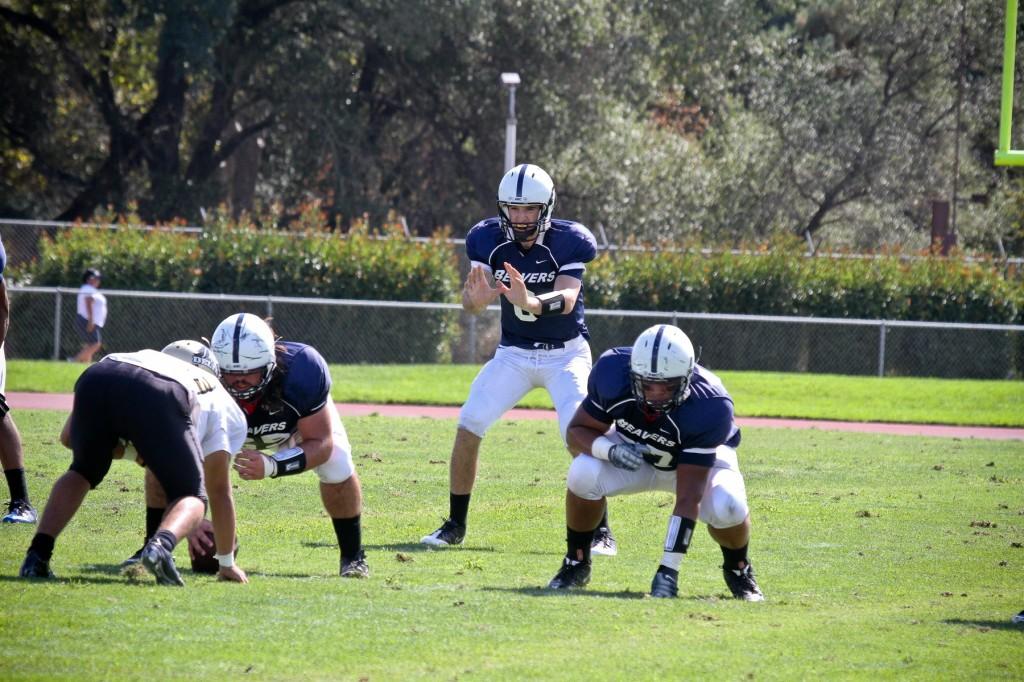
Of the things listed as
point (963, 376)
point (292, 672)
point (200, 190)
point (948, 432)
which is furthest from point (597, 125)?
point (292, 672)

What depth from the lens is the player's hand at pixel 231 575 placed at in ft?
22.5

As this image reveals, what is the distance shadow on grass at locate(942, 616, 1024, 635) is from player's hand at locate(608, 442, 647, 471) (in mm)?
1712

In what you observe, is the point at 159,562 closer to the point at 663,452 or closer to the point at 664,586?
the point at 664,586

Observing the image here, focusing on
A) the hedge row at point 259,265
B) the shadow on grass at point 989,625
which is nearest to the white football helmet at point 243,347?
the shadow on grass at point 989,625

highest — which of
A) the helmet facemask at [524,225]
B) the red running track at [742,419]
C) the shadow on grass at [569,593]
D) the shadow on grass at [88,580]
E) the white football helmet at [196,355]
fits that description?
the helmet facemask at [524,225]

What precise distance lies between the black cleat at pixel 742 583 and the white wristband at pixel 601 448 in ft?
2.92

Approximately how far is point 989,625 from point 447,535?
343 cm

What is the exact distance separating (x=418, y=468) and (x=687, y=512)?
5306mm

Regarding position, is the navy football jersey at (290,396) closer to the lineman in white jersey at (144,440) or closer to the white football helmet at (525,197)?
the lineman in white jersey at (144,440)

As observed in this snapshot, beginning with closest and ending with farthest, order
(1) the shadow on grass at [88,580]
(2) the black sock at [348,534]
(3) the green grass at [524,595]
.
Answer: (3) the green grass at [524,595] < (1) the shadow on grass at [88,580] < (2) the black sock at [348,534]

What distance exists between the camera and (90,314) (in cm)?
2022

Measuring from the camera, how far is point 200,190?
101ft

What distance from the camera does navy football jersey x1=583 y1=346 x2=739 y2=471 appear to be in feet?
22.8

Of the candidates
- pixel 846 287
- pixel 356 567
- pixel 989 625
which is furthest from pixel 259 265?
pixel 989 625
